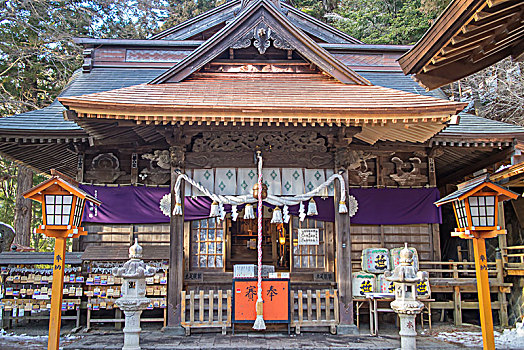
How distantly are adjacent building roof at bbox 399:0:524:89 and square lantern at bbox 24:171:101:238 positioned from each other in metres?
5.63

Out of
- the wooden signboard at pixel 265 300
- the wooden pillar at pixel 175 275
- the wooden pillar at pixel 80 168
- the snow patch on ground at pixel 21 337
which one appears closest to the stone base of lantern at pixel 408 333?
the wooden signboard at pixel 265 300

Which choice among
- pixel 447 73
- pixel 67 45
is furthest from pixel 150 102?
pixel 67 45

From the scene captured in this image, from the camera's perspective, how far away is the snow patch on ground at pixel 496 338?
27.8 ft

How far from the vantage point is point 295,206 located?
10.6 m

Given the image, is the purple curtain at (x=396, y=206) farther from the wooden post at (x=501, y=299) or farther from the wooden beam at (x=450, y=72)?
the wooden beam at (x=450, y=72)

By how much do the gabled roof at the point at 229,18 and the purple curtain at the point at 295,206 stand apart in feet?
19.6

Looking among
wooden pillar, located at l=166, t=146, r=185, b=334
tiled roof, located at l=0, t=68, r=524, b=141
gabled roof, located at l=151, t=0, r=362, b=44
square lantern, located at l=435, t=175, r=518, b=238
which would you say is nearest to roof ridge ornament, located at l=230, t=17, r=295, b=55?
tiled roof, located at l=0, t=68, r=524, b=141

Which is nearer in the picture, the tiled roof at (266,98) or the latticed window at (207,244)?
the tiled roof at (266,98)

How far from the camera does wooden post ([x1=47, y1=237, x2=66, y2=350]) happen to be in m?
6.50

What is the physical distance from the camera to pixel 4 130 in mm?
9922

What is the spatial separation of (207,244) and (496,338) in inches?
271

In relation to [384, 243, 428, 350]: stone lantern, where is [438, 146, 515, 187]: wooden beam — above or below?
above

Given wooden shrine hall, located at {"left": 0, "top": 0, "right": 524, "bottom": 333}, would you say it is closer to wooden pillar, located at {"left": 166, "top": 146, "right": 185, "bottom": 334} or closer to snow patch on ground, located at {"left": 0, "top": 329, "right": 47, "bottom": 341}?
wooden pillar, located at {"left": 166, "top": 146, "right": 185, "bottom": 334}

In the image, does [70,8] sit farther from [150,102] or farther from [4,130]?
[150,102]
